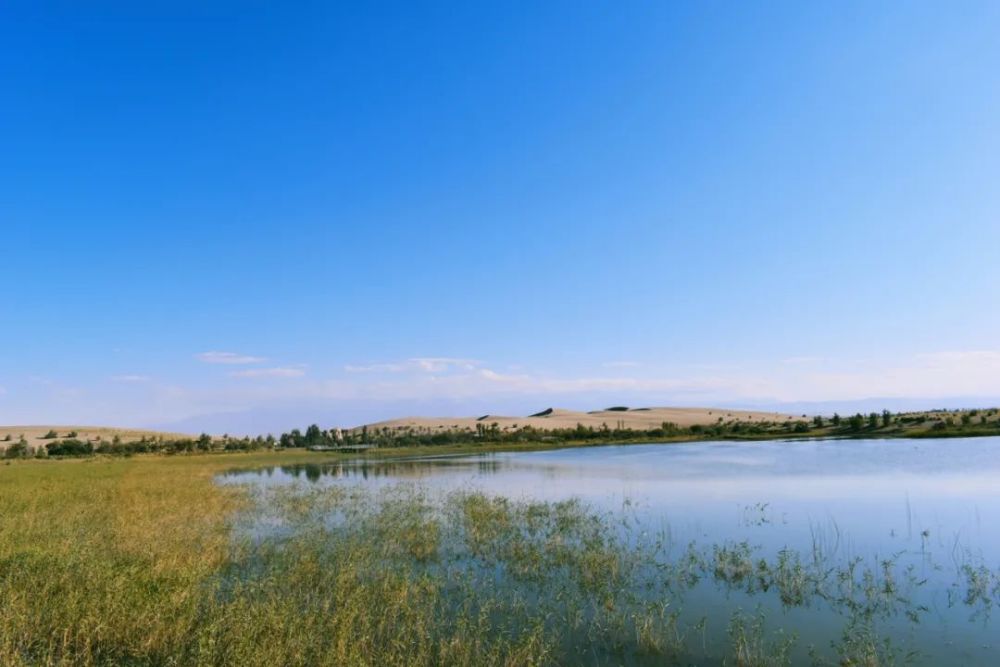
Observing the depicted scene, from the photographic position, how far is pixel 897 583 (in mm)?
13617

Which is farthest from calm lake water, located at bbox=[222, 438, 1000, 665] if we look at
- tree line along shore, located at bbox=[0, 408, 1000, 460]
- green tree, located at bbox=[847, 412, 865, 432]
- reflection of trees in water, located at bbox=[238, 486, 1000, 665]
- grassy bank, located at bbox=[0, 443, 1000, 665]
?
green tree, located at bbox=[847, 412, 865, 432]

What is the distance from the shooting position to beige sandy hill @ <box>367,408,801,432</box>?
13888cm

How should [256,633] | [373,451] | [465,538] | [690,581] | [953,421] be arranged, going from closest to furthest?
[256,633]
[690,581]
[465,538]
[953,421]
[373,451]

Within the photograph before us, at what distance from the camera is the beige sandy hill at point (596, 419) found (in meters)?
139

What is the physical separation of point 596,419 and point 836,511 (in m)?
131

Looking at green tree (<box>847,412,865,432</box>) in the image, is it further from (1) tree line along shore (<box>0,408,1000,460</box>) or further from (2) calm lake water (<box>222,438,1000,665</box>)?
(2) calm lake water (<box>222,438,1000,665</box>)

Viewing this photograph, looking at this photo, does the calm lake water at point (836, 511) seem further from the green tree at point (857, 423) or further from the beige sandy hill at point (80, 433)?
the beige sandy hill at point (80, 433)

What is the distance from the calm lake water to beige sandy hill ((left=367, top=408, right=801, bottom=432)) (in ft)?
285

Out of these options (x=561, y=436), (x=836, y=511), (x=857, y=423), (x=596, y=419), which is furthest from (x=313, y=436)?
(x=836, y=511)

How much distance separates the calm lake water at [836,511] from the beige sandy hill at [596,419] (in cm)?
8695

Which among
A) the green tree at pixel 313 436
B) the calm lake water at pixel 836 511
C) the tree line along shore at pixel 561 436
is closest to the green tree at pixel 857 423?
the tree line along shore at pixel 561 436

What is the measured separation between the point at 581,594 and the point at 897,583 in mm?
7387

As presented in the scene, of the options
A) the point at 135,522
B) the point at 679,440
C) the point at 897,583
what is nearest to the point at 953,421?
the point at 679,440

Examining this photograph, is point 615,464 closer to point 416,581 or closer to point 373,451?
point 416,581
